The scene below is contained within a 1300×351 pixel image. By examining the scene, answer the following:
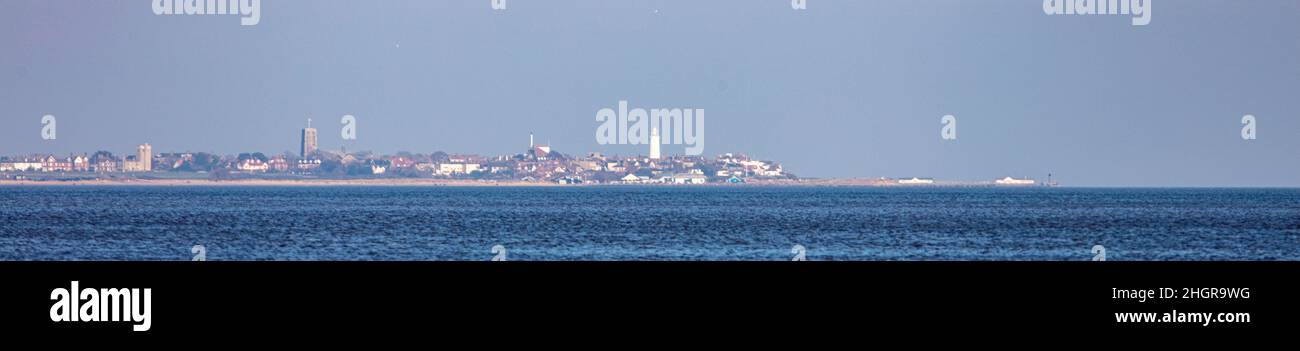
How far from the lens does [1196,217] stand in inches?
4702
